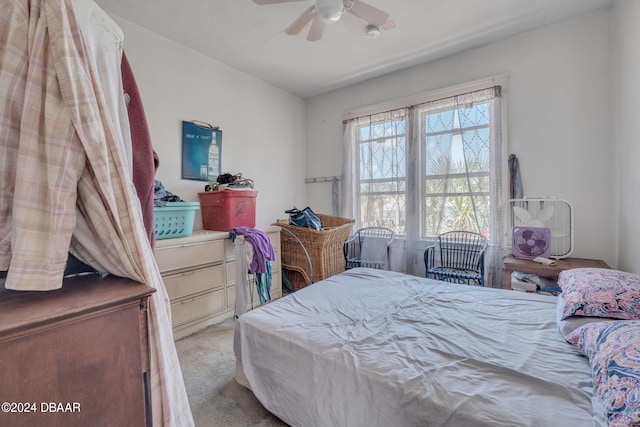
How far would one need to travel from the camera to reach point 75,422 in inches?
21.7

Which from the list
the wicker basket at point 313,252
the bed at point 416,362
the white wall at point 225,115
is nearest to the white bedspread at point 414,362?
the bed at point 416,362

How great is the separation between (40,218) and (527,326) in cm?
190

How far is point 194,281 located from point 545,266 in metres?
2.96

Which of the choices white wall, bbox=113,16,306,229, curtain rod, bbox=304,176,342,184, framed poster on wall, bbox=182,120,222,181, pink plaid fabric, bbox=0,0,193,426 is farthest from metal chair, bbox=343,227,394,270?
pink plaid fabric, bbox=0,0,193,426

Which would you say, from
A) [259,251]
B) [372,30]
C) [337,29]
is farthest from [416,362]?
[337,29]

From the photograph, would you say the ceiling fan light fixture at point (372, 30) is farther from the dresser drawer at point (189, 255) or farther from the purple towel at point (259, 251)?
the dresser drawer at point (189, 255)

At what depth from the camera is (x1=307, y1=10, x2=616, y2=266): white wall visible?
2.33 meters

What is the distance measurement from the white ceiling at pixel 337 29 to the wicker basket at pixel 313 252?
6.42ft

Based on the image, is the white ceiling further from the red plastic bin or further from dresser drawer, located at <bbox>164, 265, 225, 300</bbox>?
dresser drawer, located at <bbox>164, 265, 225, 300</bbox>

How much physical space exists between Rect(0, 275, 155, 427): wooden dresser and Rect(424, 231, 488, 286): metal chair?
8.71ft

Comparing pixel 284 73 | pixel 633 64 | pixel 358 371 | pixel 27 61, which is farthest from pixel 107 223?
pixel 284 73

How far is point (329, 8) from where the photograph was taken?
1.68 m

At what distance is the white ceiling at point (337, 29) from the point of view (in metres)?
2.21

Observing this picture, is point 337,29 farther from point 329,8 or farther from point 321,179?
point 321,179
